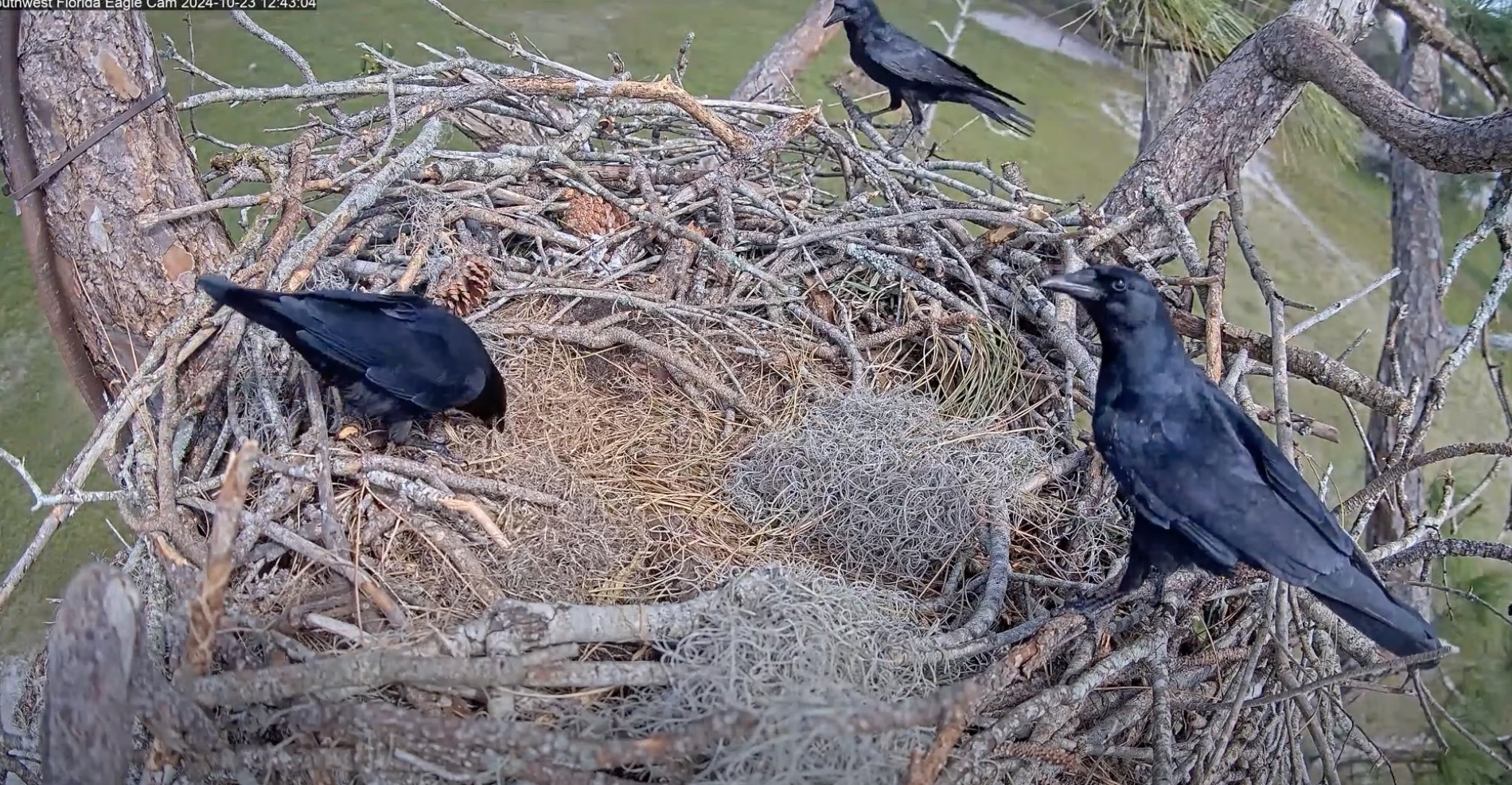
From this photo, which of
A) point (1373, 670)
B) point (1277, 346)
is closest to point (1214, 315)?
point (1277, 346)

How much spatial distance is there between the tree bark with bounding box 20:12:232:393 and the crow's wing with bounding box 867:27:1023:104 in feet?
8.13

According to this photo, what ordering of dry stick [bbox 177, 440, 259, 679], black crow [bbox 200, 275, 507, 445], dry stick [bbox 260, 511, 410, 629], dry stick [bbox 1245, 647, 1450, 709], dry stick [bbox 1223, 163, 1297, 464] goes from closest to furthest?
1. dry stick [bbox 177, 440, 259, 679]
2. dry stick [bbox 1245, 647, 1450, 709]
3. dry stick [bbox 260, 511, 410, 629]
4. black crow [bbox 200, 275, 507, 445]
5. dry stick [bbox 1223, 163, 1297, 464]

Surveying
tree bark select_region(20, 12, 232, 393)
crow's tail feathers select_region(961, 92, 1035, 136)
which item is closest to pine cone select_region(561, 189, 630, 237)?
tree bark select_region(20, 12, 232, 393)

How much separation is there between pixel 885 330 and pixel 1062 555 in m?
0.80

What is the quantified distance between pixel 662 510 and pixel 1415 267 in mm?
3365

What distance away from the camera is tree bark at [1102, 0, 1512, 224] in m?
2.13

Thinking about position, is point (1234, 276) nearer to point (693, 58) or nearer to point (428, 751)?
point (693, 58)

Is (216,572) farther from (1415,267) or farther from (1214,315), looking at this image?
(1415,267)

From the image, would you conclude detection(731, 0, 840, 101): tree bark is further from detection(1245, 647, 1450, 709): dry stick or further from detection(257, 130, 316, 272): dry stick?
detection(1245, 647, 1450, 709): dry stick

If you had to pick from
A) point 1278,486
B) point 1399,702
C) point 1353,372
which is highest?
point 1353,372

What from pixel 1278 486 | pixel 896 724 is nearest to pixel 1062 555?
pixel 1278 486

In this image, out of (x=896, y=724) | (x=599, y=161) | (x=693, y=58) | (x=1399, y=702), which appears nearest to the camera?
(x=896, y=724)

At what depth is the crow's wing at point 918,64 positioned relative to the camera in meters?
3.48

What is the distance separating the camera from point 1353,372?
220 centimetres
